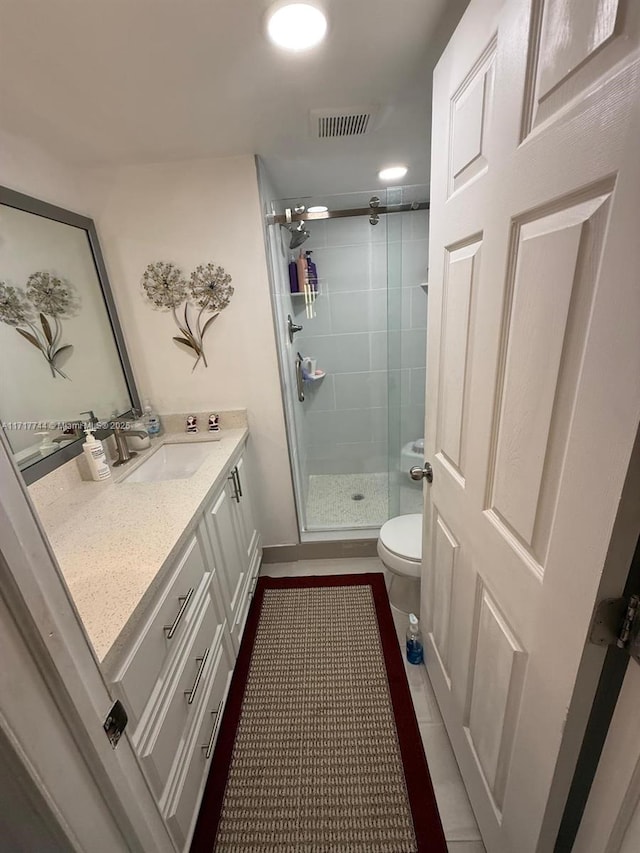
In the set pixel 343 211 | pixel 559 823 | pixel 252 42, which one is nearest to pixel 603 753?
pixel 559 823

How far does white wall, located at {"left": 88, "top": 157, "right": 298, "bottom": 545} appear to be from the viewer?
1610 millimetres

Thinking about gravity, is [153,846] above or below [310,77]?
below

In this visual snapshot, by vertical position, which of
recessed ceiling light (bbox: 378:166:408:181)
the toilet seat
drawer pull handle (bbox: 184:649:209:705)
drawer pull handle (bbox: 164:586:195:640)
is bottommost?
the toilet seat


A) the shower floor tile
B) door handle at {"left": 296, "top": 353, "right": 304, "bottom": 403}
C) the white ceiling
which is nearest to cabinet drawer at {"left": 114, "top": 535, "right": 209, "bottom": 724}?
the shower floor tile

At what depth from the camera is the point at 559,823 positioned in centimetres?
67

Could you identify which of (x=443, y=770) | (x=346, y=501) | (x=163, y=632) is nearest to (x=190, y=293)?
(x=163, y=632)

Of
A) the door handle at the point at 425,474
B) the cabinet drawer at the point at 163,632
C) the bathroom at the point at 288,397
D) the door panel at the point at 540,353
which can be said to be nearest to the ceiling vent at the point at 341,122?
the bathroom at the point at 288,397

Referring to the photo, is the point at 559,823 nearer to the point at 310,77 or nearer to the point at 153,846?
the point at 153,846

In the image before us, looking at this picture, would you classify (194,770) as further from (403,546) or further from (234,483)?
(403,546)

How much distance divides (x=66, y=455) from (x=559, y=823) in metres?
1.77

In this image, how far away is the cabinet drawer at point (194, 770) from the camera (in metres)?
0.91

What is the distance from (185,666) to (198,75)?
1764mm

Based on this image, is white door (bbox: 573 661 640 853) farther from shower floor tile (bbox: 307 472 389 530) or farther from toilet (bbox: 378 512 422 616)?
→ shower floor tile (bbox: 307 472 389 530)

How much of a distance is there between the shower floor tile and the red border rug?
0.54m
